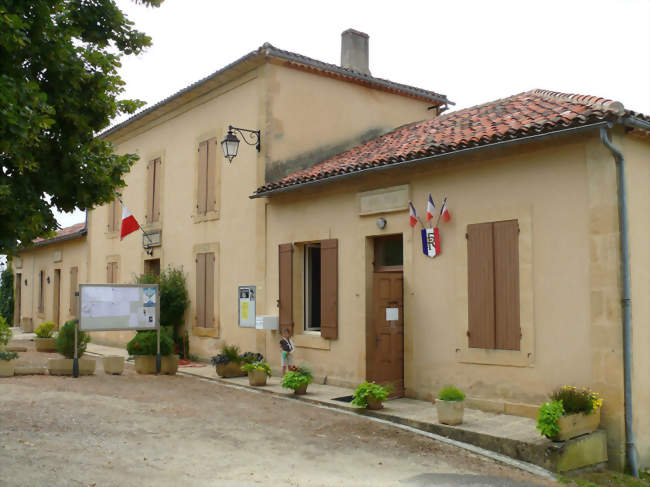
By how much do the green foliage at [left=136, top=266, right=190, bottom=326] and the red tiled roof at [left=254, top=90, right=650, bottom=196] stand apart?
12.8ft

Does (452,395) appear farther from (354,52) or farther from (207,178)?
(354,52)

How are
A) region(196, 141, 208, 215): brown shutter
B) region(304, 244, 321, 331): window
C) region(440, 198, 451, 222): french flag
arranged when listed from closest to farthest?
region(440, 198, 451, 222): french flag < region(304, 244, 321, 331): window < region(196, 141, 208, 215): brown shutter

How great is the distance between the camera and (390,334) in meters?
9.81

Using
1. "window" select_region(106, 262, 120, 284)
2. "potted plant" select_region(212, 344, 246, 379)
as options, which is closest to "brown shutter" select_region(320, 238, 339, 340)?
"potted plant" select_region(212, 344, 246, 379)

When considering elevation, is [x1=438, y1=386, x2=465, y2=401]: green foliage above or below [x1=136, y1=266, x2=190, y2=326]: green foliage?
below

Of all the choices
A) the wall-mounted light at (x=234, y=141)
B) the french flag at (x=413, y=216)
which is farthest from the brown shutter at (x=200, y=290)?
the french flag at (x=413, y=216)

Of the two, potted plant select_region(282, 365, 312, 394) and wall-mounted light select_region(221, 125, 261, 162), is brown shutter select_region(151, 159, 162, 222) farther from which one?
potted plant select_region(282, 365, 312, 394)

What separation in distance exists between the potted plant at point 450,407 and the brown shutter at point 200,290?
7608 millimetres

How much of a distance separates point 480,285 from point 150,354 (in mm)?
6630

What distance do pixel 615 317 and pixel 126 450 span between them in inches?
214

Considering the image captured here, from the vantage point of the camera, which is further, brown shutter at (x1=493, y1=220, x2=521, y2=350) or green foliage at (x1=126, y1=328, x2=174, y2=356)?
green foliage at (x1=126, y1=328, x2=174, y2=356)

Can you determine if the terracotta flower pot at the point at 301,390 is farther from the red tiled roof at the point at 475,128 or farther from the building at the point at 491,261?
the red tiled roof at the point at 475,128

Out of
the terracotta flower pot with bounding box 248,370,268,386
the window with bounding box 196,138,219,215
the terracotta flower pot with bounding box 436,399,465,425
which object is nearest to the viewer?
the terracotta flower pot with bounding box 436,399,465,425

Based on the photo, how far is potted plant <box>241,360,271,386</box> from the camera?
10.8m
